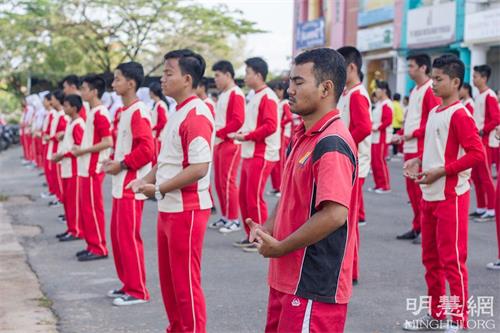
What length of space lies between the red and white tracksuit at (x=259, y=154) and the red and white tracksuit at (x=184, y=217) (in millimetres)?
3668

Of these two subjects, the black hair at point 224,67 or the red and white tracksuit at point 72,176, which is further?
the black hair at point 224,67

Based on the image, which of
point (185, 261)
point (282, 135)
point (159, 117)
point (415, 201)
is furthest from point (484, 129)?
point (185, 261)

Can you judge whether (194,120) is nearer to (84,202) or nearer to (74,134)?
(84,202)

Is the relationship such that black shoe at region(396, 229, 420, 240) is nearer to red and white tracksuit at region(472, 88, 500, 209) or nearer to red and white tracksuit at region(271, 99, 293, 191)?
red and white tracksuit at region(472, 88, 500, 209)

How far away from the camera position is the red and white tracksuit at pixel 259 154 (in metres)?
8.86

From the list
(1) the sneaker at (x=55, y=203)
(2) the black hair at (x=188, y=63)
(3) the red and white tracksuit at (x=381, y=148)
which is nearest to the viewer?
(2) the black hair at (x=188, y=63)

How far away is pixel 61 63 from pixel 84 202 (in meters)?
26.1

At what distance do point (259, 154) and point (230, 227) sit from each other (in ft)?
4.90

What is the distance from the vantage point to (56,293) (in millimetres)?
6895

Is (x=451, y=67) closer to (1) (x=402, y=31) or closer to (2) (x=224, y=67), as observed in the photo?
(2) (x=224, y=67)

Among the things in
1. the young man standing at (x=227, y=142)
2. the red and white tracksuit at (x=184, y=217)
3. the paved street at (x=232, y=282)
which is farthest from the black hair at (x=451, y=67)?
the young man standing at (x=227, y=142)

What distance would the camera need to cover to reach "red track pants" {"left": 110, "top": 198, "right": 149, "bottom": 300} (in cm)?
638

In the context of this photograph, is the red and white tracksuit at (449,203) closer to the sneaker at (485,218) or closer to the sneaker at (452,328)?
the sneaker at (452,328)

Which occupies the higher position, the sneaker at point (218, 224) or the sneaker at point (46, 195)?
the sneaker at point (218, 224)
